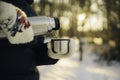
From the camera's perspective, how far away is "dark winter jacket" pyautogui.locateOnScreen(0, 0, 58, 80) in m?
1.82

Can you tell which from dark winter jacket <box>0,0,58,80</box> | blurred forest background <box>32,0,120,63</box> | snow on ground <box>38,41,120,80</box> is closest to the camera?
dark winter jacket <box>0,0,58,80</box>

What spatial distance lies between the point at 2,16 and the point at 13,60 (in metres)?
0.29

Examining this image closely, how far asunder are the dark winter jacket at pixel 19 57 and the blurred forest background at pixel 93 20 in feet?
29.1

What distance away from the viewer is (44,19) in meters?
1.78

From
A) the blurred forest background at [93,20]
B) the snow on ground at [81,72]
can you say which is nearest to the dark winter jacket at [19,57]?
the snow on ground at [81,72]

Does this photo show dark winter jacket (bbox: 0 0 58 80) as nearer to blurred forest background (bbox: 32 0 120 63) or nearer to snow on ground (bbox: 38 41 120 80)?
snow on ground (bbox: 38 41 120 80)

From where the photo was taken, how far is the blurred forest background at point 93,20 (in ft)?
38.3

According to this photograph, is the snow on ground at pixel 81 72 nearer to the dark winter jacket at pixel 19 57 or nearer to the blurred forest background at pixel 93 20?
the blurred forest background at pixel 93 20

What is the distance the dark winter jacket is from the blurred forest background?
888cm

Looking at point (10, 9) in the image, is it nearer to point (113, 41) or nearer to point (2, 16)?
point (2, 16)

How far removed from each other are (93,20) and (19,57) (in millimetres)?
10785

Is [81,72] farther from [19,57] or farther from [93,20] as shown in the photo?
[19,57]

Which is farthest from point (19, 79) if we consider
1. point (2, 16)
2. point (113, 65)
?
point (113, 65)

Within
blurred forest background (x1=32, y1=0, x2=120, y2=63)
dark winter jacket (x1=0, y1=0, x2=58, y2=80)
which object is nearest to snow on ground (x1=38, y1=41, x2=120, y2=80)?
blurred forest background (x1=32, y1=0, x2=120, y2=63)
